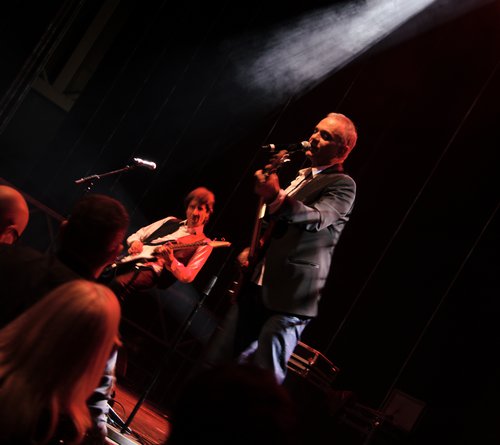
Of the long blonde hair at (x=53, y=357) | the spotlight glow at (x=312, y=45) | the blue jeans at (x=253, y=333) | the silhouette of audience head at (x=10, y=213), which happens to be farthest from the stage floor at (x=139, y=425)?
the spotlight glow at (x=312, y=45)

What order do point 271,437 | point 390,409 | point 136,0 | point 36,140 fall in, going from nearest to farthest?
1. point 271,437
2. point 390,409
3. point 136,0
4. point 36,140

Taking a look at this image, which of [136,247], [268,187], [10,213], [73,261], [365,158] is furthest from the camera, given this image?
[365,158]

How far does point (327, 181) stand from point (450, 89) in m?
2.83

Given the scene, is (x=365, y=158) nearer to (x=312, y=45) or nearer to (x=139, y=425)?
(x=312, y=45)

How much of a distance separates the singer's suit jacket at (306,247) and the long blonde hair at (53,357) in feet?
4.68

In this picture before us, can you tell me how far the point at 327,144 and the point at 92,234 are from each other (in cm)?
166

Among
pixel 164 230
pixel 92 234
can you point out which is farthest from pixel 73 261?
pixel 164 230

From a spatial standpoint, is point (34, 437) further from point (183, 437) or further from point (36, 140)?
point (36, 140)

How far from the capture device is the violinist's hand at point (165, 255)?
15.7ft

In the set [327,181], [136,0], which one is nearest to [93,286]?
[327,181]

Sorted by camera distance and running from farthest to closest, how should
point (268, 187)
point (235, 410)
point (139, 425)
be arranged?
1. point (139, 425)
2. point (268, 187)
3. point (235, 410)

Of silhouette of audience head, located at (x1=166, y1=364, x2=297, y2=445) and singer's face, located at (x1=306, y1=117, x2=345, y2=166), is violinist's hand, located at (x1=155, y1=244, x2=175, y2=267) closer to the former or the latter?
singer's face, located at (x1=306, y1=117, x2=345, y2=166)

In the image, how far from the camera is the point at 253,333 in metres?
2.86

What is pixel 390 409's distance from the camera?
4.68 metres
